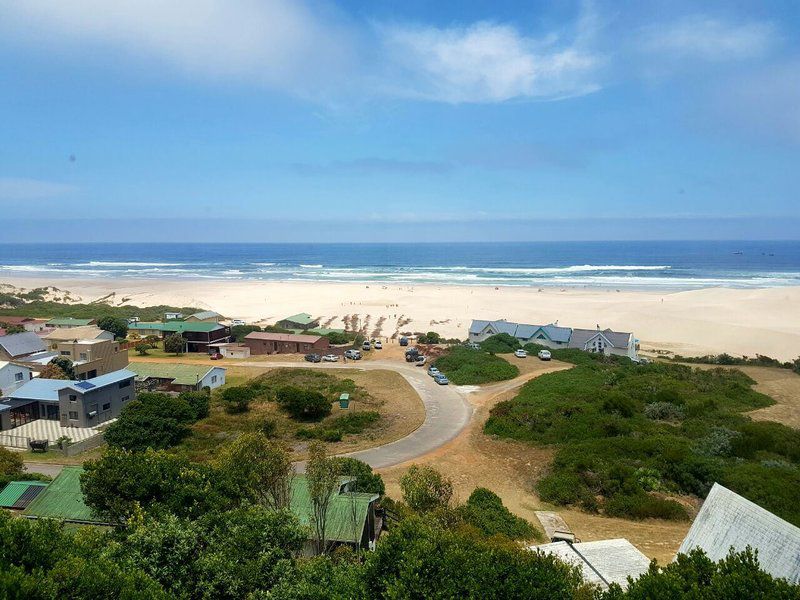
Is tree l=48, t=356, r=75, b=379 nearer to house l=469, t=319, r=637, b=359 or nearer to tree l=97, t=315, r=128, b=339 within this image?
tree l=97, t=315, r=128, b=339

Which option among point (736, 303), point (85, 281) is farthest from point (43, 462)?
point (85, 281)

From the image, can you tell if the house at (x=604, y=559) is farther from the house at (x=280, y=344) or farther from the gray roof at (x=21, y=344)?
the gray roof at (x=21, y=344)

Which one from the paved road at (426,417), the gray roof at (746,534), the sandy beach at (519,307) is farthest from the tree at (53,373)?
the gray roof at (746,534)

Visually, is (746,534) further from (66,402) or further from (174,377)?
(174,377)

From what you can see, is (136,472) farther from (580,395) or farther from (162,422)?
(580,395)

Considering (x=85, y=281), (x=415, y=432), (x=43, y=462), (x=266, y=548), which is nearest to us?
(x=266, y=548)

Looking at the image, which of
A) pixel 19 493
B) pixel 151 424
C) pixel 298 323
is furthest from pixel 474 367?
pixel 19 493

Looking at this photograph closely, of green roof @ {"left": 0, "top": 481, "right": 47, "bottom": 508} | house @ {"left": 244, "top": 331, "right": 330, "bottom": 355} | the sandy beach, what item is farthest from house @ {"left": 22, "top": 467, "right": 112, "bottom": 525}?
the sandy beach

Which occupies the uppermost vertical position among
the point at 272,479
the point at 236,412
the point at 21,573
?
the point at 21,573
